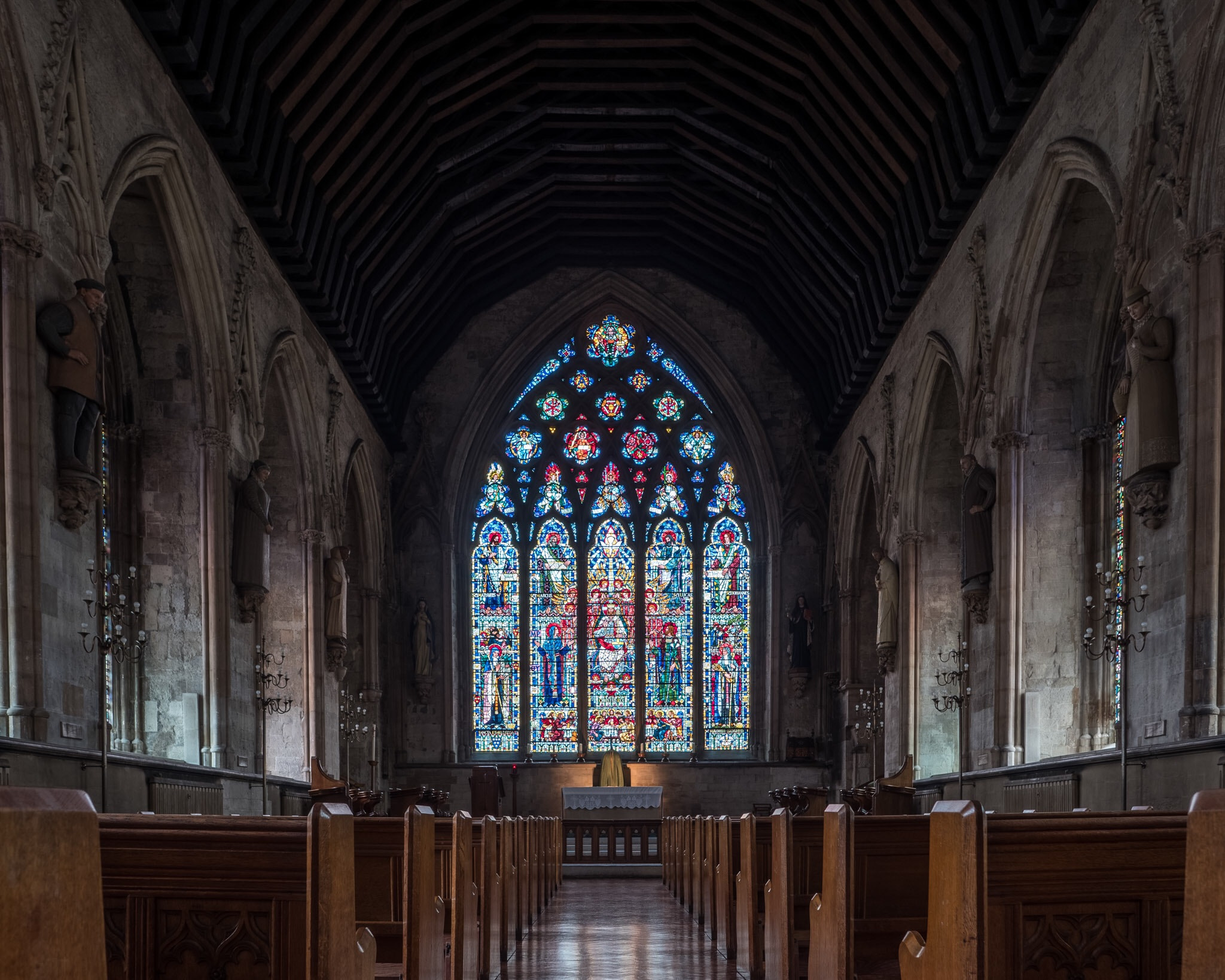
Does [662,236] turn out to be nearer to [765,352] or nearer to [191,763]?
[765,352]

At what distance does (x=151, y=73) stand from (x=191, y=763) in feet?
18.8

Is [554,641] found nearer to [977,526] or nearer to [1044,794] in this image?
[977,526]

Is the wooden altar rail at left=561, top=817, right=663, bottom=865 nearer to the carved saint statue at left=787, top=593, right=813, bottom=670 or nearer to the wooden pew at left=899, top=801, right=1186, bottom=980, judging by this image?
the carved saint statue at left=787, top=593, right=813, bottom=670

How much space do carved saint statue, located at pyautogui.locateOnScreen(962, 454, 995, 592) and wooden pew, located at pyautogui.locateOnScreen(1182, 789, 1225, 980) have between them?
12953 millimetres

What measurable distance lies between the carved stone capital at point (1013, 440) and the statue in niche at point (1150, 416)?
3.51 metres

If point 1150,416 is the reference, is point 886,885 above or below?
below

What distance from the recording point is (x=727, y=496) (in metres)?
24.3

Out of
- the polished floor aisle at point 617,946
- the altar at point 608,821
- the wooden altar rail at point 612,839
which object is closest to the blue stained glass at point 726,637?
the altar at point 608,821

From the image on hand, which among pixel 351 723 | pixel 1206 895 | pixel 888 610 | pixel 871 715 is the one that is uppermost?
pixel 1206 895

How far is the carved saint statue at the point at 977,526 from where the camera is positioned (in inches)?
552

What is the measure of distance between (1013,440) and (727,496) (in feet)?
35.7

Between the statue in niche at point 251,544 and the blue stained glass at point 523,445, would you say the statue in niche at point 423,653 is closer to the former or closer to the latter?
the blue stained glass at point 523,445

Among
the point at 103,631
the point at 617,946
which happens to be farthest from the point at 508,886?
the point at 103,631

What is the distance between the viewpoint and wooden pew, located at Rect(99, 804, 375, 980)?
298 cm
